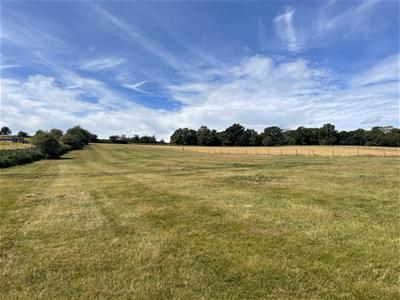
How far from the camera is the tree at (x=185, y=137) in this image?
144 meters

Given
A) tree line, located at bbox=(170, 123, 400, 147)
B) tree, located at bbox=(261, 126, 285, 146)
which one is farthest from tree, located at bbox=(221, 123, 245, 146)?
tree, located at bbox=(261, 126, 285, 146)

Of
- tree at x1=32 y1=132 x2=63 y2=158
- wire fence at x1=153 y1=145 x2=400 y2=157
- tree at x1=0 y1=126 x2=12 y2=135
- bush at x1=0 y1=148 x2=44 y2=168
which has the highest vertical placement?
tree at x1=0 y1=126 x2=12 y2=135

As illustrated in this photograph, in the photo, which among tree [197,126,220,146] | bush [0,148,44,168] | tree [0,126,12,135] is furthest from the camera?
tree [0,126,12,135]

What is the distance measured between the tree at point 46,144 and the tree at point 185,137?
9771cm

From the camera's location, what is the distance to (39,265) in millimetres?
5312

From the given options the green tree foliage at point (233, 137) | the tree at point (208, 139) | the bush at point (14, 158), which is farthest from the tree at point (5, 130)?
the bush at point (14, 158)

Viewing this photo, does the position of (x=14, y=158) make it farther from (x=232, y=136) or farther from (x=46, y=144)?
(x=232, y=136)

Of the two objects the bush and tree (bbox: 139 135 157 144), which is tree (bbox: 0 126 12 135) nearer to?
tree (bbox: 139 135 157 144)

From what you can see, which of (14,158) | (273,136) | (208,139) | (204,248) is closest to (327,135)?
(273,136)

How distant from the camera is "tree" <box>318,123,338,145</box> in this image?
12394 centimetres

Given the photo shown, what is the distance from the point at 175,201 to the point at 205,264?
5.48 meters

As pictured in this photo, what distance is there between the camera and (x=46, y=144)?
45.6 meters

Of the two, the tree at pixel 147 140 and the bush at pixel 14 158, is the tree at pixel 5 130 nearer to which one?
the tree at pixel 147 140

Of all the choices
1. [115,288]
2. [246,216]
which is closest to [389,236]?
[246,216]
